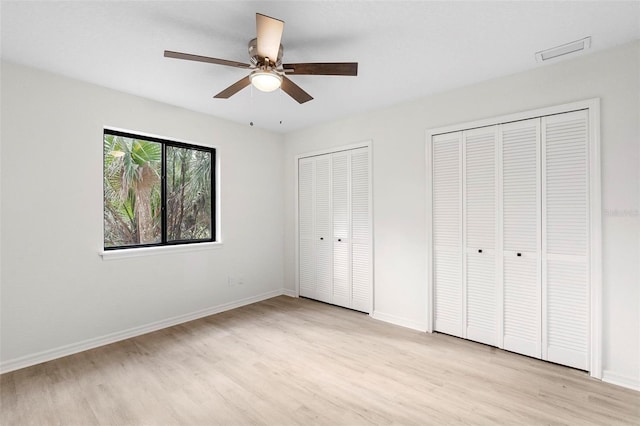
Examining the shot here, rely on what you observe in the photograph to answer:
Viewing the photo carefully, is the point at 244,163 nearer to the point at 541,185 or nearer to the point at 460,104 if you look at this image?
the point at 460,104

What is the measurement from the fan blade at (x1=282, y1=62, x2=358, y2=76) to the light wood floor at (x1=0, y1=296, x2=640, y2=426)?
2.24 meters

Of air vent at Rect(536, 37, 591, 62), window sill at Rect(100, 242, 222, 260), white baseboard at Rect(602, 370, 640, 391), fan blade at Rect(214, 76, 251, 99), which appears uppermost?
air vent at Rect(536, 37, 591, 62)

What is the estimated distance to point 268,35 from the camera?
1.82 metres

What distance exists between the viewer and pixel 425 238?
338cm

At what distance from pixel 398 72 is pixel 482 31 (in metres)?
0.76

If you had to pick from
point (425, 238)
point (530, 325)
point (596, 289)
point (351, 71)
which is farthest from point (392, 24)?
point (530, 325)

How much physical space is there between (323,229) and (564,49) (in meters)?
3.14

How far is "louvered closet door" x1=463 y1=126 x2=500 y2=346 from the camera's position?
2963 millimetres

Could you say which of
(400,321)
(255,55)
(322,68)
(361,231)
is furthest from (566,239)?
(255,55)

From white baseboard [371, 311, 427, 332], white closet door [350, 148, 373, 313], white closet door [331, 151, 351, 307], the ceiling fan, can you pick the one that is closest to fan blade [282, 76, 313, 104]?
the ceiling fan

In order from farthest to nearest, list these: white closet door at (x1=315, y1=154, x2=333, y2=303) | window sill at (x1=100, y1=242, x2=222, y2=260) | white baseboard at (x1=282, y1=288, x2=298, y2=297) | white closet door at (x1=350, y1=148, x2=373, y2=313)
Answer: white baseboard at (x1=282, y1=288, x2=298, y2=297) → white closet door at (x1=315, y1=154, x2=333, y2=303) → white closet door at (x1=350, y1=148, x2=373, y2=313) → window sill at (x1=100, y1=242, x2=222, y2=260)

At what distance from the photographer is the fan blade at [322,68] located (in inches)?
78.8

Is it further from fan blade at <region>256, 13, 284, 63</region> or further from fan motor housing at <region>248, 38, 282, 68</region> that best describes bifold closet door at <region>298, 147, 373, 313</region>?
fan blade at <region>256, 13, 284, 63</region>

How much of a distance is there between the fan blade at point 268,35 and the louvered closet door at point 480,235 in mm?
2137
